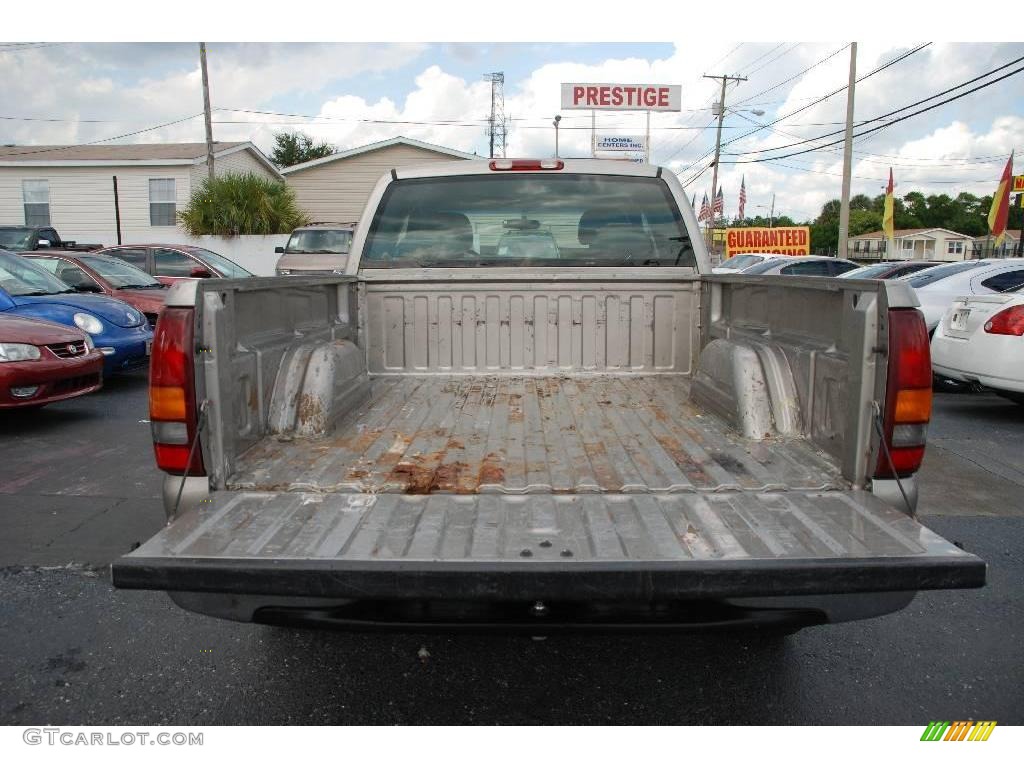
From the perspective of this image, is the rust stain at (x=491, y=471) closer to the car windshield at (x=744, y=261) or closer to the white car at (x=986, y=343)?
the white car at (x=986, y=343)

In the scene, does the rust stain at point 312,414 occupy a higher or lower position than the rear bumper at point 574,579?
higher

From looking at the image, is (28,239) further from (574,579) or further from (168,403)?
(574,579)

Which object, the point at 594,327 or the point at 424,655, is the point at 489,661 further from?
the point at 594,327

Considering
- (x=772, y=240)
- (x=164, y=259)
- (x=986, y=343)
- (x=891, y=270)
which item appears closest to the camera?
(x=986, y=343)

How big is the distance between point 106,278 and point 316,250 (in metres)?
7.70

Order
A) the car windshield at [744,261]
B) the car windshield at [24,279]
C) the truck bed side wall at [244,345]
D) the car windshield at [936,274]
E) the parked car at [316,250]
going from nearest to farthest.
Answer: the truck bed side wall at [244,345] → the car windshield at [24,279] → the car windshield at [936,274] → the parked car at [316,250] → the car windshield at [744,261]

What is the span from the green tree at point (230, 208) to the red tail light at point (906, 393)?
81.8 ft

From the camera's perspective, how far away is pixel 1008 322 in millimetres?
7441

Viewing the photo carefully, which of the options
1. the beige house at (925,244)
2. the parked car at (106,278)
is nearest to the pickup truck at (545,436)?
the parked car at (106,278)

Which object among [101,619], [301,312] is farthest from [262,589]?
[101,619]

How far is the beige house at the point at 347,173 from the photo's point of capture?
2902cm

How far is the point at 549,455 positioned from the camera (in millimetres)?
2963

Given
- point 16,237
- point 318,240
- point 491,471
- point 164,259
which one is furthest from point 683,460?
point 16,237

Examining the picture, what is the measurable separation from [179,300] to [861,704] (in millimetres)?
2770
